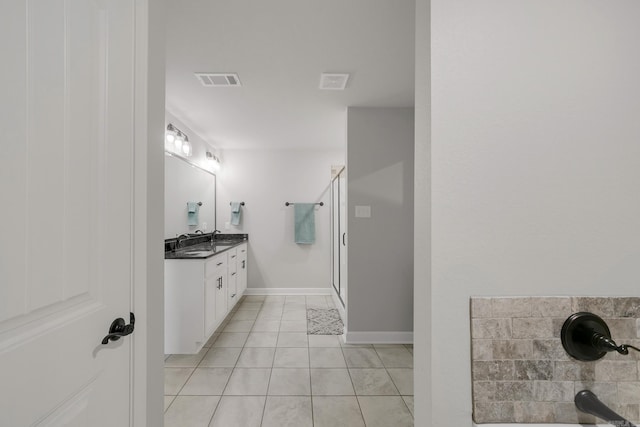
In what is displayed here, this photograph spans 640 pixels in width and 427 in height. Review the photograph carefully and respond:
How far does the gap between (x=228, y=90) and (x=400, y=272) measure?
2.49 m

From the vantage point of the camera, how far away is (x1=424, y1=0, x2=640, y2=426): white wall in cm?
83

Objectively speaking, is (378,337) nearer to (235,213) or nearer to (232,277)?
(232,277)

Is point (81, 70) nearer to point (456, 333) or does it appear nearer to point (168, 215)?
point (456, 333)

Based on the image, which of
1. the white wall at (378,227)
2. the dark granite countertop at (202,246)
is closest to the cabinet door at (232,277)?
the dark granite countertop at (202,246)

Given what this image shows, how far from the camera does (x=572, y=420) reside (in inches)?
31.3

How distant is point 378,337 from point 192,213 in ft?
8.98

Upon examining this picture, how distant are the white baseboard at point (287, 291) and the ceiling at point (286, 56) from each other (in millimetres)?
2740

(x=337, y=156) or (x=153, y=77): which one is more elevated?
(x=337, y=156)

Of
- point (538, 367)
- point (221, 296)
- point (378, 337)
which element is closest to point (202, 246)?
point (221, 296)

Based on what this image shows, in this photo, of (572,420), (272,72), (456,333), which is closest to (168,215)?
(272,72)

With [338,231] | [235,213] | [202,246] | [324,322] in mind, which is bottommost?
[324,322]

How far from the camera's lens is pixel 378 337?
125 inches

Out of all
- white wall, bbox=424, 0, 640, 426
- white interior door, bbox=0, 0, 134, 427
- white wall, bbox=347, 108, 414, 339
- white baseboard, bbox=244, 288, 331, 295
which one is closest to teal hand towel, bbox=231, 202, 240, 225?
white baseboard, bbox=244, 288, 331, 295

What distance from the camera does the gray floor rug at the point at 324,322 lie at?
11.4 ft
